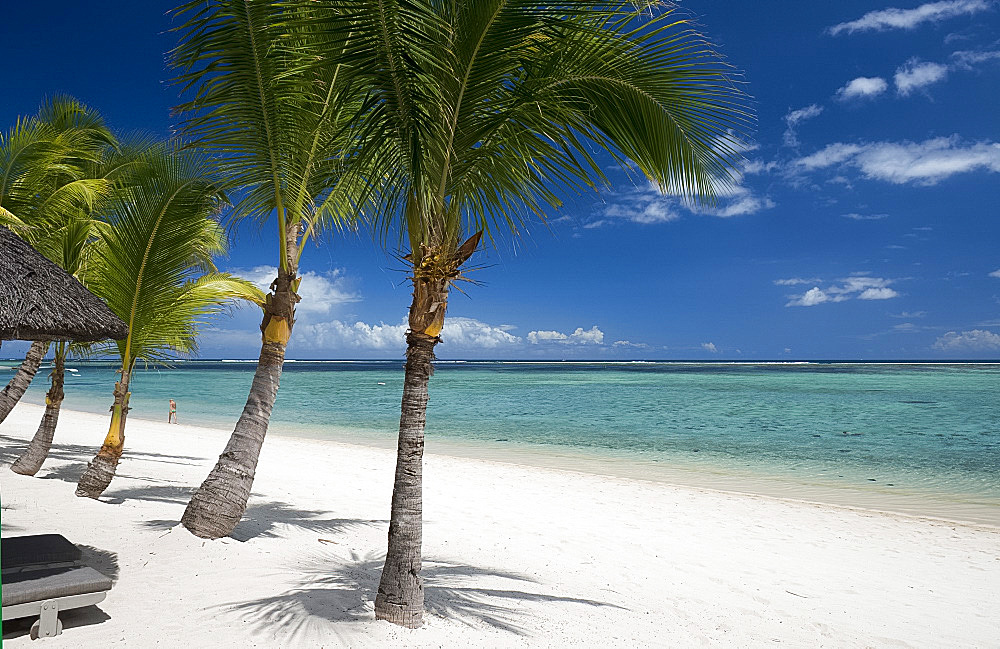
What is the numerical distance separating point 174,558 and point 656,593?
12.0ft

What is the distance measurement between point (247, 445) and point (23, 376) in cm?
587

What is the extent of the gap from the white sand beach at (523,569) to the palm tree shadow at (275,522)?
3cm

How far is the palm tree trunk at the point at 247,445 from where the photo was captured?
5.04 meters

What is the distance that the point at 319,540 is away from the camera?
5.68 meters

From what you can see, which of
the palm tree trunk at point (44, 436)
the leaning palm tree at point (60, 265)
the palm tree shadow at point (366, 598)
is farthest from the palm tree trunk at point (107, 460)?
the palm tree shadow at point (366, 598)

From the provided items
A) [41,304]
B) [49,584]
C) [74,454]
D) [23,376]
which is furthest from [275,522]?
[74,454]

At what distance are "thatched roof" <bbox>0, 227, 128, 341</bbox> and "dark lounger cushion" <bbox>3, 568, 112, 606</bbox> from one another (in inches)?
51.5

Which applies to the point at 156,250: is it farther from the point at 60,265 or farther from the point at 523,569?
the point at 523,569

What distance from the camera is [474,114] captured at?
362 cm

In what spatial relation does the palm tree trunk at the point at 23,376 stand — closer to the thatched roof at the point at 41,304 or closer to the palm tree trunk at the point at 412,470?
the thatched roof at the point at 41,304

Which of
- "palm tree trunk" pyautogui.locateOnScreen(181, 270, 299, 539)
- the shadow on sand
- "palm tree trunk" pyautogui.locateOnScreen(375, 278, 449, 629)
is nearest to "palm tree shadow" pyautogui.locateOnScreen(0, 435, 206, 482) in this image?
the shadow on sand

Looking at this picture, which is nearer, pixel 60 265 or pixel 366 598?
pixel 366 598

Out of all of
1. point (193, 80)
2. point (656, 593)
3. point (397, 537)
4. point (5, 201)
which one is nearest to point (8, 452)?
point (5, 201)

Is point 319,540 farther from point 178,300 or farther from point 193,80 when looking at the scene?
point 193,80
